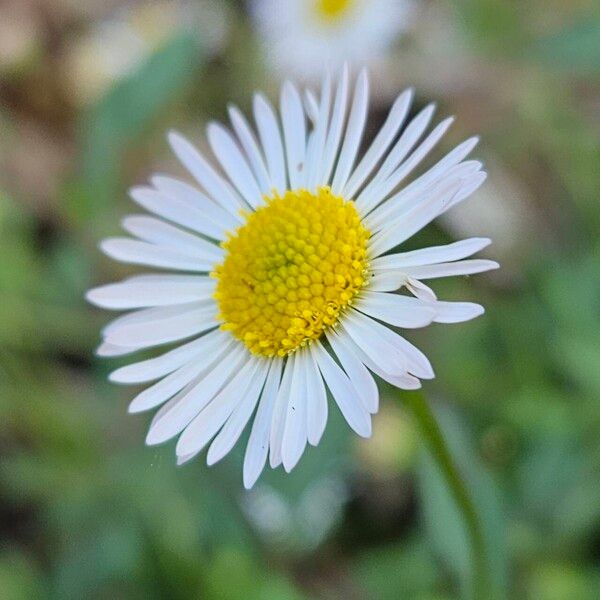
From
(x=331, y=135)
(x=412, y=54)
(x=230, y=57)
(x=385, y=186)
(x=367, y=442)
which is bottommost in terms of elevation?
(x=367, y=442)

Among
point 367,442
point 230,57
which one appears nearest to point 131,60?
point 230,57

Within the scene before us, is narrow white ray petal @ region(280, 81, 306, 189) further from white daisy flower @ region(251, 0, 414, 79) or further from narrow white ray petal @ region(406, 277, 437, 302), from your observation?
white daisy flower @ region(251, 0, 414, 79)

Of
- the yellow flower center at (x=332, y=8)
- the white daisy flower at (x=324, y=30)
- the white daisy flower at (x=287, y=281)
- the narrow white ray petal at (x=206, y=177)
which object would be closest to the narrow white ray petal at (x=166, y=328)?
the white daisy flower at (x=287, y=281)

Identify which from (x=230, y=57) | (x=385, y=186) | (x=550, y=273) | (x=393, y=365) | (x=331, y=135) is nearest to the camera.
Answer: (x=393, y=365)

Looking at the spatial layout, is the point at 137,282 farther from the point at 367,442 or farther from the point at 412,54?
the point at 412,54

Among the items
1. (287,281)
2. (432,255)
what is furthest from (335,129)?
(432,255)

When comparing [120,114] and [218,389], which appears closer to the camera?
[218,389]

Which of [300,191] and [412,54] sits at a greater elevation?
[412,54]
